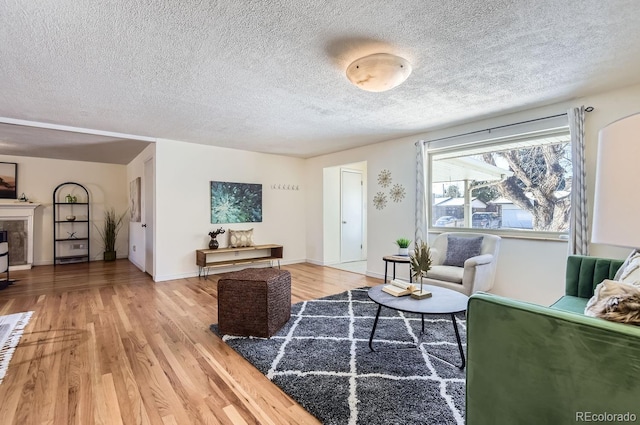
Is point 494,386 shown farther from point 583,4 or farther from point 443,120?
point 443,120

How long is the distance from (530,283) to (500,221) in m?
0.81

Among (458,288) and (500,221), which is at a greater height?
(500,221)

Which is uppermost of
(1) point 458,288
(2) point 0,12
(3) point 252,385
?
(2) point 0,12

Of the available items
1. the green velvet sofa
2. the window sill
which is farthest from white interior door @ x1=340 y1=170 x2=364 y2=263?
the green velvet sofa

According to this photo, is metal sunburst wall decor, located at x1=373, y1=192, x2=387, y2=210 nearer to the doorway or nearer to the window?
the window

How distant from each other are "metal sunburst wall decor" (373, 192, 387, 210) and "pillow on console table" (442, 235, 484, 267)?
54.6 inches

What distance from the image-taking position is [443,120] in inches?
148

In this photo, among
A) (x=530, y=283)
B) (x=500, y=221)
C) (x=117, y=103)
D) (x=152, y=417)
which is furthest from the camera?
(x=500, y=221)

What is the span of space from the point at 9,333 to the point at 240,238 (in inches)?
123

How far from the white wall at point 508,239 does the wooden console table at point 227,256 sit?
187 centimetres

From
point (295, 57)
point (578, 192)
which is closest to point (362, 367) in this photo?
point (295, 57)

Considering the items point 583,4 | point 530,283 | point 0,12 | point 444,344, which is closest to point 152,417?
point 444,344

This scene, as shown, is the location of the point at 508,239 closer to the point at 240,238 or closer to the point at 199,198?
the point at 240,238

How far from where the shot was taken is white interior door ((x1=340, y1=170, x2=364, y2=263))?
6465 millimetres
